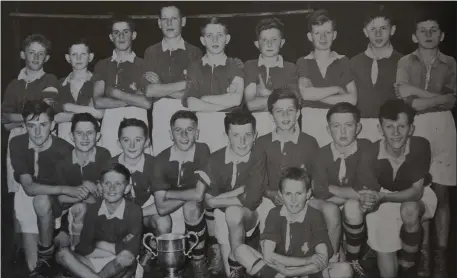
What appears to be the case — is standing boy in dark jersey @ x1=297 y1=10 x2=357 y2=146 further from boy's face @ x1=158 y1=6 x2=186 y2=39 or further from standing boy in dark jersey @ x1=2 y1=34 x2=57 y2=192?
standing boy in dark jersey @ x1=2 y1=34 x2=57 y2=192

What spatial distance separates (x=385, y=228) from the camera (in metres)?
2.06

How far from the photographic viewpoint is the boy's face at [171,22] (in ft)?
6.88

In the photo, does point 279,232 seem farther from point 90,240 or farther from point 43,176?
point 43,176

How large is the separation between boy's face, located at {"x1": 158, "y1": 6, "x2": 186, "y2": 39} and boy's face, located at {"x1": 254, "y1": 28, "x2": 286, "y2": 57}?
0.35 metres

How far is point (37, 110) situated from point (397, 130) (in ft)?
5.15

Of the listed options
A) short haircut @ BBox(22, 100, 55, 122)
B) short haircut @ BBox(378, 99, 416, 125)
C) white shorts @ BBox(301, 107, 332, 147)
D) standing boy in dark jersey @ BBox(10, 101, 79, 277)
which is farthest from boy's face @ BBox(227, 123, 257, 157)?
short haircut @ BBox(22, 100, 55, 122)

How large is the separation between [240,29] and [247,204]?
757mm

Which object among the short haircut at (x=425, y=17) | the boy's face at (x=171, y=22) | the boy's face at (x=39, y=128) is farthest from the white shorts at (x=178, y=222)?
the short haircut at (x=425, y=17)

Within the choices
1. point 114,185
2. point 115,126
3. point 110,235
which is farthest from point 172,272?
point 115,126

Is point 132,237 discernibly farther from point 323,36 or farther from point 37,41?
point 323,36

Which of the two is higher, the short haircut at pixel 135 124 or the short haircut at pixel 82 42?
the short haircut at pixel 82 42

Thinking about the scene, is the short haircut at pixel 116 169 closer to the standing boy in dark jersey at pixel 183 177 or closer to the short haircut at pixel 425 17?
the standing boy in dark jersey at pixel 183 177

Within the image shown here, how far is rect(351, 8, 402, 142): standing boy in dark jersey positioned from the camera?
6.84 ft

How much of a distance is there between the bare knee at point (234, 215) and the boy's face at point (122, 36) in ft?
2.74
